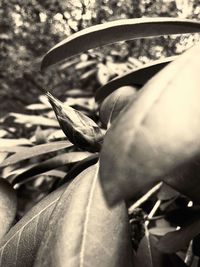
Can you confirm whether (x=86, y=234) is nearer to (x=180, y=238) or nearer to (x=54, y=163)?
(x=180, y=238)

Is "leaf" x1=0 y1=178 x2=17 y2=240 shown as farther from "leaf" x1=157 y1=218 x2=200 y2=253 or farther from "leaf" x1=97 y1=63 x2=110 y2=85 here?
"leaf" x1=97 y1=63 x2=110 y2=85

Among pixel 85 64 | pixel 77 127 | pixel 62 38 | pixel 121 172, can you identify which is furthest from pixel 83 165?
pixel 62 38

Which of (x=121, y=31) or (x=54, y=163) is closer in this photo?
(x=121, y=31)

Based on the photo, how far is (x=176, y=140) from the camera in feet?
0.86

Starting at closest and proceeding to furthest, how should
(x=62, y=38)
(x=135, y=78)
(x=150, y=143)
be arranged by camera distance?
(x=150, y=143) → (x=135, y=78) → (x=62, y=38)

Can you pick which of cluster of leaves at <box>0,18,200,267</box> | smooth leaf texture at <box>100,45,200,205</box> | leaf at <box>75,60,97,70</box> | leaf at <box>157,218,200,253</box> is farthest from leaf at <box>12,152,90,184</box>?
leaf at <box>75,60,97,70</box>

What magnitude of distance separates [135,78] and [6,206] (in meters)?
0.24

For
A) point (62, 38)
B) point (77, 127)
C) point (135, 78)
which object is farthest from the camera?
point (62, 38)

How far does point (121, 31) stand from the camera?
570 mm

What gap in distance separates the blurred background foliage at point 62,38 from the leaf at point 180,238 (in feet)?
3.65

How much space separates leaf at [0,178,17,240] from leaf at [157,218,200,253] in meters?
0.22

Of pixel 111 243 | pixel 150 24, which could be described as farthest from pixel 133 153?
pixel 150 24

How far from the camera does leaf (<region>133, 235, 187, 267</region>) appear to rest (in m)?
0.56

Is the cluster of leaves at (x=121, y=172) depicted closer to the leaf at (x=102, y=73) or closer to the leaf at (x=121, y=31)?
the leaf at (x=121, y=31)
